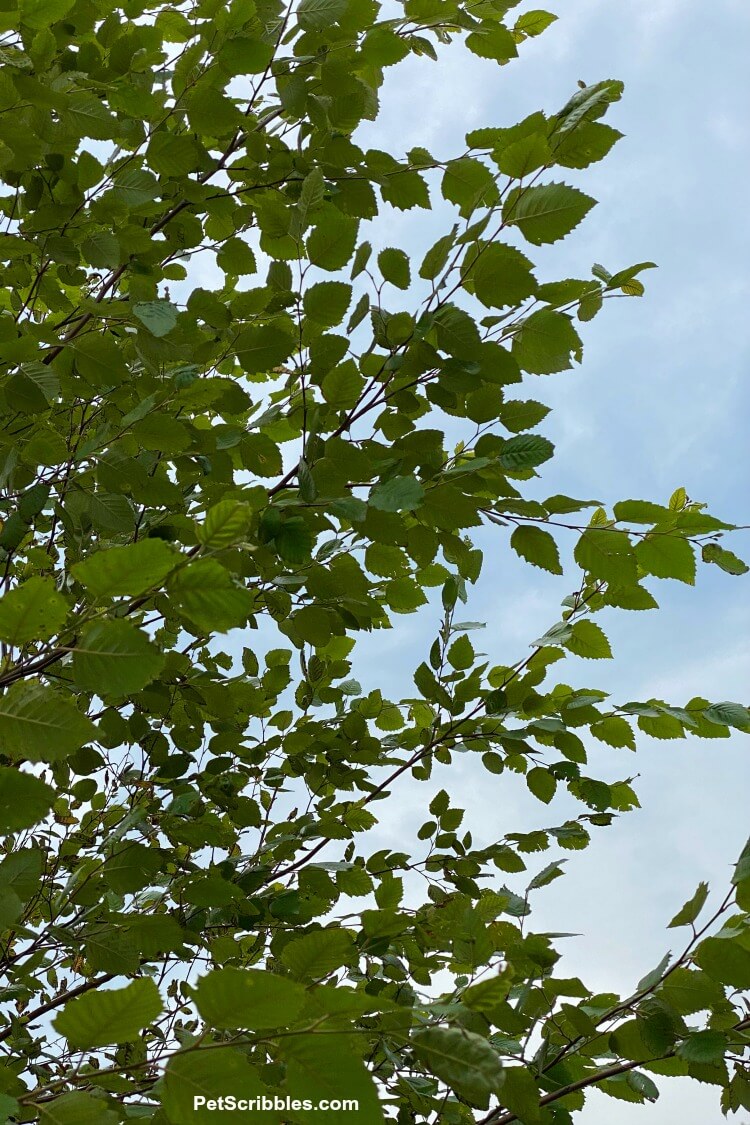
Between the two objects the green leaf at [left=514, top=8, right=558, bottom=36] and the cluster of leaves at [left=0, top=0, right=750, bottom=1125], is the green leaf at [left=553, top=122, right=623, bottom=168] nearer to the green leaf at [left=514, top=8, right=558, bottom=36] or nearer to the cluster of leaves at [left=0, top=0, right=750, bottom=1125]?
the cluster of leaves at [left=0, top=0, right=750, bottom=1125]

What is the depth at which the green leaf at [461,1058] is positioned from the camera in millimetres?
950

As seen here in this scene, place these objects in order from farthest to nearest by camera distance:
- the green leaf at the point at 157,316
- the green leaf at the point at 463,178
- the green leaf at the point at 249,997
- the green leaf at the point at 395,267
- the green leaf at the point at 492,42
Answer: the green leaf at the point at 492,42 < the green leaf at the point at 463,178 < the green leaf at the point at 395,267 < the green leaf at the point at 157,316 < the green leaf at the point at 249,997

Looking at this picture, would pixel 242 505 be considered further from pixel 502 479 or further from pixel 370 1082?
pixel 502 479

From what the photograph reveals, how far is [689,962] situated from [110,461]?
1627 millimetres

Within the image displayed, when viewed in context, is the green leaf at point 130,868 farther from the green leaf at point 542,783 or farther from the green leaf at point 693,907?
the green leaf at point 693,907

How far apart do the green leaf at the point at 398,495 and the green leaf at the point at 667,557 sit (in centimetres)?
55

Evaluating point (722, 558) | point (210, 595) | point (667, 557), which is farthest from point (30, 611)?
point (722, 558)

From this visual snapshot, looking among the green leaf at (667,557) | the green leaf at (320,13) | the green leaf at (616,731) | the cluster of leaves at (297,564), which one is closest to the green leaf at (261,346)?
the cluster of leaves at (297,564)

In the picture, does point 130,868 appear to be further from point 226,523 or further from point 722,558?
point 722,558

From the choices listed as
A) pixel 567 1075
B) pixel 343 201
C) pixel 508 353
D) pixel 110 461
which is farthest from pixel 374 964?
pixel 343 201

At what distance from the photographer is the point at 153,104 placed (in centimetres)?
213

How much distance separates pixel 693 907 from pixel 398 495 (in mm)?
902

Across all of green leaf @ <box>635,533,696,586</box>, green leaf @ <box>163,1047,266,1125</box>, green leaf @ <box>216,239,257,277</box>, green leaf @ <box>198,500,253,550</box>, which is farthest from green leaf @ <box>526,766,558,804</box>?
green leaf @ <box>216,239,257,277</box>

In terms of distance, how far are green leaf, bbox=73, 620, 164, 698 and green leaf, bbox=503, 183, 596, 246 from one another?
44.3 inches
